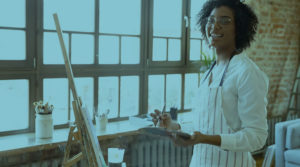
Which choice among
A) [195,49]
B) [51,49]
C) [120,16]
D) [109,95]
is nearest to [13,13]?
[51,49]

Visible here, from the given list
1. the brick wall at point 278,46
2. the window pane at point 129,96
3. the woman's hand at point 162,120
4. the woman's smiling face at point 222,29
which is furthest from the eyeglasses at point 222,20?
the brick wall at point 278,46

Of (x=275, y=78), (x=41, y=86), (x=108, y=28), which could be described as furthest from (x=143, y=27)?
(x=275, y=78)

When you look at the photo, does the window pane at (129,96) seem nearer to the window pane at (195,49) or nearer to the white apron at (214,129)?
the window pane at (195,49)

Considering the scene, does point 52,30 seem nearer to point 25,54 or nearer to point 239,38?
point 25,54

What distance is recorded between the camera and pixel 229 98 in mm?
1433

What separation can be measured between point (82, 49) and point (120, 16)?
537 mm

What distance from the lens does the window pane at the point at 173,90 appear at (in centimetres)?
377

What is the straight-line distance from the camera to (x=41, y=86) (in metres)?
2.75

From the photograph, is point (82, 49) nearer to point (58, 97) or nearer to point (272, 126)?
point (58, 97)

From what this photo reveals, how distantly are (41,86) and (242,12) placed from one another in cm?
182

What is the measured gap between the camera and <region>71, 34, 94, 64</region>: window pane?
9.73 ft

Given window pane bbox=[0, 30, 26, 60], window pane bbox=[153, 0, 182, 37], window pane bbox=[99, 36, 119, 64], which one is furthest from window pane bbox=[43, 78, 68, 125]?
window pane bbox=[153, 0, 182, 37]

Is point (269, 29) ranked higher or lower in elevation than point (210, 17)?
higher

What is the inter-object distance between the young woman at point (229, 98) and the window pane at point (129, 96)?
1730 mm
